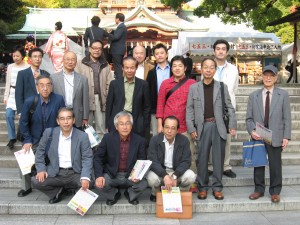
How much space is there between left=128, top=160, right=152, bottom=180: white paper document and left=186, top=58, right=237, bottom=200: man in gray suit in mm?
722

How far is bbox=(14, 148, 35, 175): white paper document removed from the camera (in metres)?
4.88

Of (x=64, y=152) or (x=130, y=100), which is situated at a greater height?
(x=130, y=100)

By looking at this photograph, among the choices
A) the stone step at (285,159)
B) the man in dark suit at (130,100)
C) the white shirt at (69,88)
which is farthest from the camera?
the stone step at (285,159)

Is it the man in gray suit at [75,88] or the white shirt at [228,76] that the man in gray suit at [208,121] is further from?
the man in gray suit at [75,88]

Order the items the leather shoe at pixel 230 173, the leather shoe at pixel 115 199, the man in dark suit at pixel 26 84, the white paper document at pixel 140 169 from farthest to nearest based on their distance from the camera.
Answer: the leather shoe at pixel 230 173, the man in dark suit at pixel 26 84, the leather shoe at pixel 115 199, the white paper document at pixel 140 169

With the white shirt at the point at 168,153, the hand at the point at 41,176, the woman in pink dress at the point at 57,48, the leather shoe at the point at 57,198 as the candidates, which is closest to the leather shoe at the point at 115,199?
the leather shoe at the point at 57,198

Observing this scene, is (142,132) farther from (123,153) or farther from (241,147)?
(241,147)

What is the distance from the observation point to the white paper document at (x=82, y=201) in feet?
14.9

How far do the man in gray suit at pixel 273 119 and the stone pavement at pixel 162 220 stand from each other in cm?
30

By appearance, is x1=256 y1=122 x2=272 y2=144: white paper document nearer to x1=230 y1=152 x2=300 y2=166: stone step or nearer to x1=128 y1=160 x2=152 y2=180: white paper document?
x1=128 y1=160 x2=152 y2=180: white paper document

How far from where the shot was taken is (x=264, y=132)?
15.8 ft

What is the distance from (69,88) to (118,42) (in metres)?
3.01

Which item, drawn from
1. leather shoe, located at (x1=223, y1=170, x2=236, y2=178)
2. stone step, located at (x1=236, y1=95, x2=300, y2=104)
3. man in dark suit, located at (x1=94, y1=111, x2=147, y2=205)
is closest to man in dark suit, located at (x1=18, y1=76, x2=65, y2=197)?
man in dark suit, located at (x1=94, y1=111, x2=147, y2=205)

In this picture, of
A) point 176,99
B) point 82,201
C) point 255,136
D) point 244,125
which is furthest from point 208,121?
point 244,125
